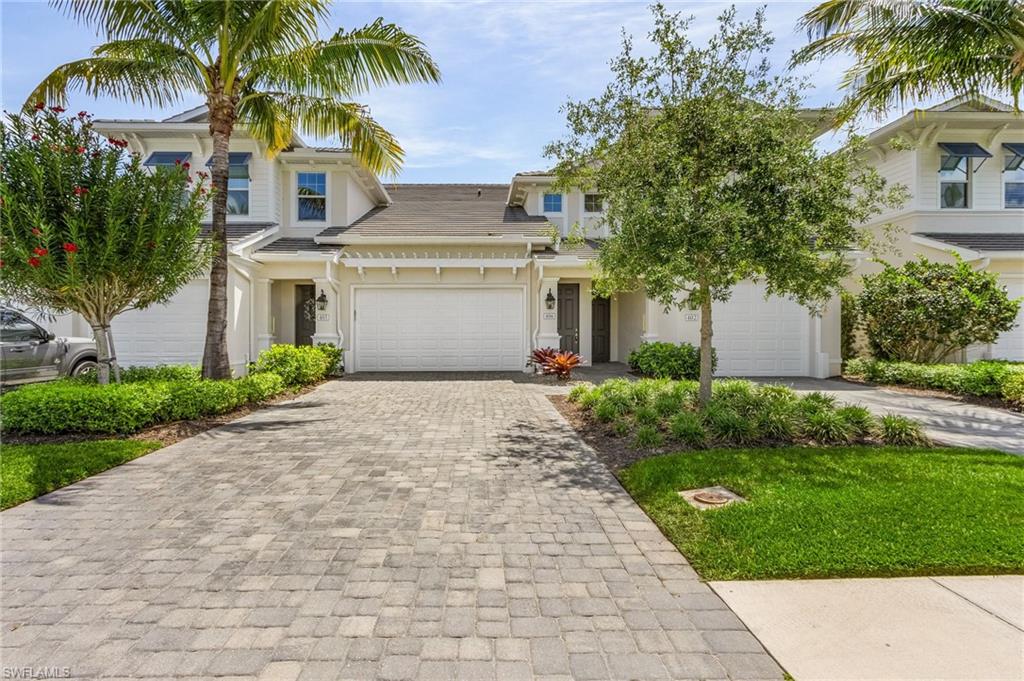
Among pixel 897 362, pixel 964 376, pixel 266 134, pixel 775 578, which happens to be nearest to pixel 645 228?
pixel 775 578

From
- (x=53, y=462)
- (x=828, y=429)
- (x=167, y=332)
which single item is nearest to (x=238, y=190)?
(x=167, y=332)

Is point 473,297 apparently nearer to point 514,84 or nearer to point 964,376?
point 514,84

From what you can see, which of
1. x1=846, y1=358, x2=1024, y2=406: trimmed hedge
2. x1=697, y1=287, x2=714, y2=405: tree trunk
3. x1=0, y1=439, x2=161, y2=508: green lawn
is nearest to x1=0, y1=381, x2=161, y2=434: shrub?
x1=0, y1=439, x2=161, y2=508: green lawn

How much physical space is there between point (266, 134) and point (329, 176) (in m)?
5.51

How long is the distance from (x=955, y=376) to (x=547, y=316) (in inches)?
371

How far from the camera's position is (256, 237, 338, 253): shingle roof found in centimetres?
1400

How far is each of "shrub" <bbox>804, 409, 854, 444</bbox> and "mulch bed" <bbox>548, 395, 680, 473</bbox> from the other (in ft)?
6.31

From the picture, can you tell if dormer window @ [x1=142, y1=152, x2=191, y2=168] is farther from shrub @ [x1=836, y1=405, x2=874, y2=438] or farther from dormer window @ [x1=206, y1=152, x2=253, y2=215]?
shrub @ [x1=836, y1=405, x2=874, y2=438]

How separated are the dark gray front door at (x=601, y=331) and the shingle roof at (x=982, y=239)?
30.5 feet

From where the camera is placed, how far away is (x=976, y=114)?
45.7 ft

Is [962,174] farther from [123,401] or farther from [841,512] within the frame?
[123,401]

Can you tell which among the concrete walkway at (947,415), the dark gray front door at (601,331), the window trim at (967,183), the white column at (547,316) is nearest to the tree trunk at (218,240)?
the white column at (547,316)

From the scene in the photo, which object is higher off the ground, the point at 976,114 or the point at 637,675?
the point at 976,114

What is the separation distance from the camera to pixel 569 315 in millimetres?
15977
